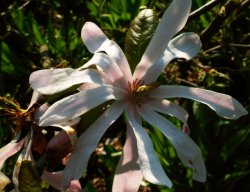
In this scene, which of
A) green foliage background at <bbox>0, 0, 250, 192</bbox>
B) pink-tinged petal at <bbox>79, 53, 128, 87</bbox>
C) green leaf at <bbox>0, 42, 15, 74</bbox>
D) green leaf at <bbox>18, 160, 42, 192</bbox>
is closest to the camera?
green leaf at <bbox>18, 160, 42, 192</bbox>

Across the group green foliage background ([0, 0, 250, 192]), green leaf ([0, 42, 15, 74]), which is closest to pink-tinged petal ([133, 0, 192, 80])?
green foliage background ([0, 0, 250, 192])

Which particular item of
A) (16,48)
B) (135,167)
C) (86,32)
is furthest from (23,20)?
(135,167)

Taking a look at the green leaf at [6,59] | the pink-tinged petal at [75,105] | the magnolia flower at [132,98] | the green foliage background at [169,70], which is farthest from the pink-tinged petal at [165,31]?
the green leaf at [6,59]

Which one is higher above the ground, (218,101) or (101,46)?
(101,46)

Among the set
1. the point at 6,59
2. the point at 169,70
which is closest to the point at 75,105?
the point at 169,70

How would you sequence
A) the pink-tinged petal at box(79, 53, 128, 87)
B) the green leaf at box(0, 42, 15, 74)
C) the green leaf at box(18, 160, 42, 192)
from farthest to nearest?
the green leaf at box(0, 42, 15, 74), the pink-tinged petal at box(79, 53, 128, 87), the green leaf at box(18, 160, 42, 192)

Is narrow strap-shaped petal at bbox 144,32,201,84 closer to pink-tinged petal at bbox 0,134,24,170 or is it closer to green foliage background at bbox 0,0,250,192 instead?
pink-tinged petal at bbox 0,134,24,170

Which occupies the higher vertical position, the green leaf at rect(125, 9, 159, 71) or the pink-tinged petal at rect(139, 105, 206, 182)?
the green leaf at rect(125, 9, 159, 71)

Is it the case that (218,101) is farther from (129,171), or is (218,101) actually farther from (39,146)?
(39,146)
